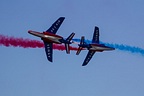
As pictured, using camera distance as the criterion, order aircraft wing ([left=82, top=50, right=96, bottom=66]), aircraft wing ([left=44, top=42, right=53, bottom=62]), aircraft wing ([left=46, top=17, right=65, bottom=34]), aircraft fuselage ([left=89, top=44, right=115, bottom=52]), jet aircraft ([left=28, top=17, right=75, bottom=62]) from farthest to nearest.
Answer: aircraft wing ([left=82, top=50, right=96, bottom=66]), aircraft fuselage ([left=89, top=44, right=115, bottom=52]), aircraft wing ([left=46, top=17, right=65, bottom=34]), aircraft wing ([left=44, top=42, right=53, bottom=62]), jet aircraft ([left=28, top=17, right=75, bottom=62])

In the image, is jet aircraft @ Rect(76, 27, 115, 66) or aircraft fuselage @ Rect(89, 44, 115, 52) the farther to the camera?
aircraft fuselage @ Rect(89, 44, 115, 52)

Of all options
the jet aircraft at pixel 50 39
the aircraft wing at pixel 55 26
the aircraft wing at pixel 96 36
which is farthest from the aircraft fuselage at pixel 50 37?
the aircraft wing at pixel 96 36

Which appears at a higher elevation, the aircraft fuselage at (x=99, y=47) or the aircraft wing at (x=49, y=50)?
the aircraft fuselage at (x=99, y=47)

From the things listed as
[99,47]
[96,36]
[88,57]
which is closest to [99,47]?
[99,47]

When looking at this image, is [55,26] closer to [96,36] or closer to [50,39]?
[50,39]

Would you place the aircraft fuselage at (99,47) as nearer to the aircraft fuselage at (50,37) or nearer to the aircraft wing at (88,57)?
the aircraft wing at (88,57)

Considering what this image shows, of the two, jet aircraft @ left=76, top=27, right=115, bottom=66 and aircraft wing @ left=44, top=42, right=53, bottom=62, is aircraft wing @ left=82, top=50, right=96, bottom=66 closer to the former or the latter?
jet aircraft @ left=76, top=27, right=115, bottom=66

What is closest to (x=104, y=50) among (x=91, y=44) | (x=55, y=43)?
(x=91, y=44)

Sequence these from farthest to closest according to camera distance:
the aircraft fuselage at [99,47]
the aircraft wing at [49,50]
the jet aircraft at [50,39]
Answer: the aircraft fuselage at [99,47] → the aircraft wing at [49,50] → the jet aircraft at [50,39]

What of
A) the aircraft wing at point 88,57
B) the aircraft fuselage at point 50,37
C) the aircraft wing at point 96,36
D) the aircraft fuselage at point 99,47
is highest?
the aircraft wing at point 96,36

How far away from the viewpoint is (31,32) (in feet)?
390

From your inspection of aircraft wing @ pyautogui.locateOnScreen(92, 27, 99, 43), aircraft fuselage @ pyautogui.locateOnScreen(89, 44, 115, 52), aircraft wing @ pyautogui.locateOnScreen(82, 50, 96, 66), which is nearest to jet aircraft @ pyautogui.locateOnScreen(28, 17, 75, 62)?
aircraft fuselage @ pyautogui.locateOnScreen(89, 44, 115, 52)

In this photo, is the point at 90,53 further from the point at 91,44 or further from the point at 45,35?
the point at 45,35

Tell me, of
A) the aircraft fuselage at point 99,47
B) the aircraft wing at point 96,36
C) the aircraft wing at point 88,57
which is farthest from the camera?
the aircraft wing at point 88,57
